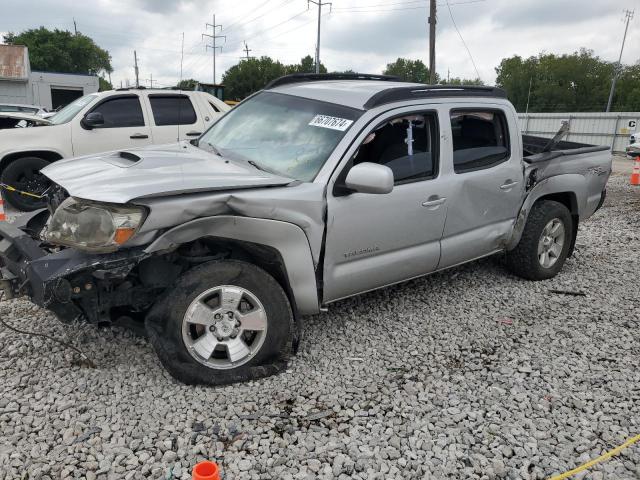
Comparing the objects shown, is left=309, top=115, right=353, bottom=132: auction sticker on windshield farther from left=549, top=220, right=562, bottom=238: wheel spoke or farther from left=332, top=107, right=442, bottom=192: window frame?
left=549, top=220, right=562, bottom=238: wheel spoke

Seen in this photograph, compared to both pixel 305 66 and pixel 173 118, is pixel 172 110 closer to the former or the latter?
pixel 173 118

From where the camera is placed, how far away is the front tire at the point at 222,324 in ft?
9.32

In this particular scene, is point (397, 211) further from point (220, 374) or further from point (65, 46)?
point (65, 46)

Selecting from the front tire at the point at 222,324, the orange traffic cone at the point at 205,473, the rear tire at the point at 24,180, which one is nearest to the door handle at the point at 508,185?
the front tire at the point at 222,324

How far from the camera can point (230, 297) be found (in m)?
2.96

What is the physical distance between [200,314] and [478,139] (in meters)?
2.67

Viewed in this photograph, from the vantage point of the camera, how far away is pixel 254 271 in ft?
9.87

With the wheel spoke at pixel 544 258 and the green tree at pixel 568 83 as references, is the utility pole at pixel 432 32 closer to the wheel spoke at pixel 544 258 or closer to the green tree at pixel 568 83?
the wheel spoke at pixel 544 258

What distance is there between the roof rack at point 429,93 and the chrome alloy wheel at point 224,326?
5.11 ft

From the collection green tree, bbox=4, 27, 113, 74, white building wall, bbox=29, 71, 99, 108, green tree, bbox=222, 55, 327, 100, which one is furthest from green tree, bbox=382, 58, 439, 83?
white building wall, bbox=29, 71, 99, 108

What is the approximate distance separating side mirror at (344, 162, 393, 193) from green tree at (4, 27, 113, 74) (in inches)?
3059

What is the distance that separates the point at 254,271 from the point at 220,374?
632 millimetres

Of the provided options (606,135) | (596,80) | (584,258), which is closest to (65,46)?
(606,135)

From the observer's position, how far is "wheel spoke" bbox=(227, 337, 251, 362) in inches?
119
